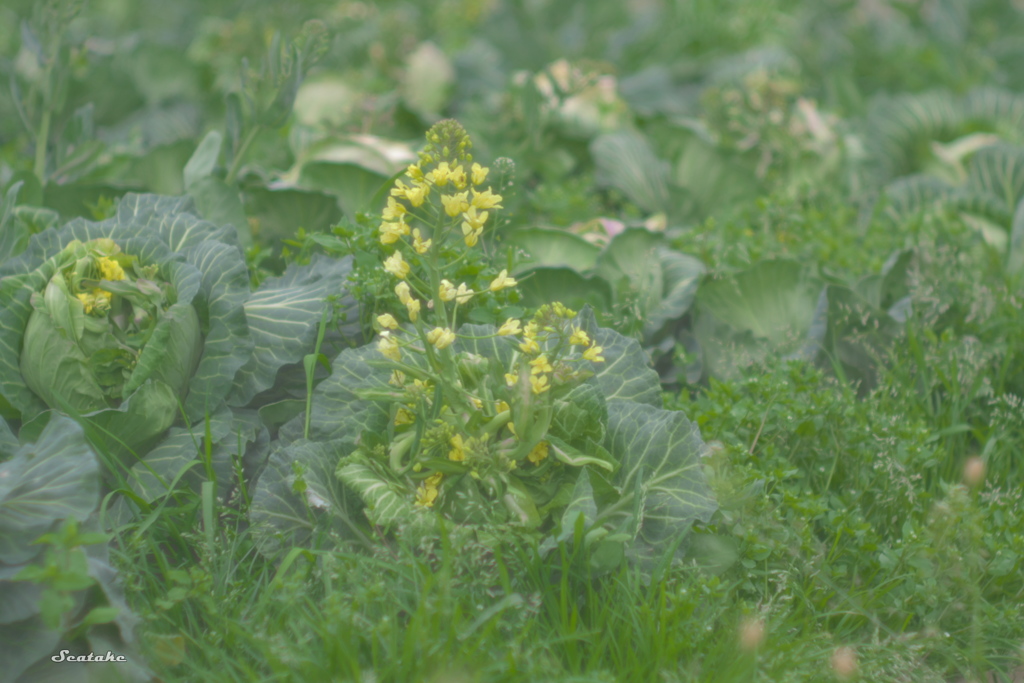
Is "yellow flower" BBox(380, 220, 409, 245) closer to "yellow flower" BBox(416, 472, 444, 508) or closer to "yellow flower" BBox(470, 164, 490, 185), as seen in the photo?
"yellow flower" BBox(470, 164, 490, 185)

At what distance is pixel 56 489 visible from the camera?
154 cm

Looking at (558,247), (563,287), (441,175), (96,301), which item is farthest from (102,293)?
(558,247)

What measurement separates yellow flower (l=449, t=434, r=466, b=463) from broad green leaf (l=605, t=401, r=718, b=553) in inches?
14.5

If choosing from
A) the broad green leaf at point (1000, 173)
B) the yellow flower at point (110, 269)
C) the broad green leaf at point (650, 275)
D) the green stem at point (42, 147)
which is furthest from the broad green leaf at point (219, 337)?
the broad green leaf at point (1000, 173)

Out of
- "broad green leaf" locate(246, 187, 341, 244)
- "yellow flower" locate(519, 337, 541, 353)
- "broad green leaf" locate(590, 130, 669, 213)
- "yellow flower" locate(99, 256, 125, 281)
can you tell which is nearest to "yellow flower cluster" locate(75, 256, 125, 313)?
"yellow flower" locate(99, 256, 125, 281)

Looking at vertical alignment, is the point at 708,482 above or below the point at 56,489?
below

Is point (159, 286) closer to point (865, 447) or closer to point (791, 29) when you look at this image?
point (865, 447)

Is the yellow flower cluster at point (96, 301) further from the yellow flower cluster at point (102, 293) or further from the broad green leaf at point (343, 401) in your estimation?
the broad green leaf at point (343, 401)

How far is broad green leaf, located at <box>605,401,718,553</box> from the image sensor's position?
1.75 meters

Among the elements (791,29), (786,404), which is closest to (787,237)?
(786,404)

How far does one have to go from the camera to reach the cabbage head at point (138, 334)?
71.4 inches

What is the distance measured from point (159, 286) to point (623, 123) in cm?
279

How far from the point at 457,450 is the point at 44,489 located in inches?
30.9

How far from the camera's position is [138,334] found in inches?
73.2
